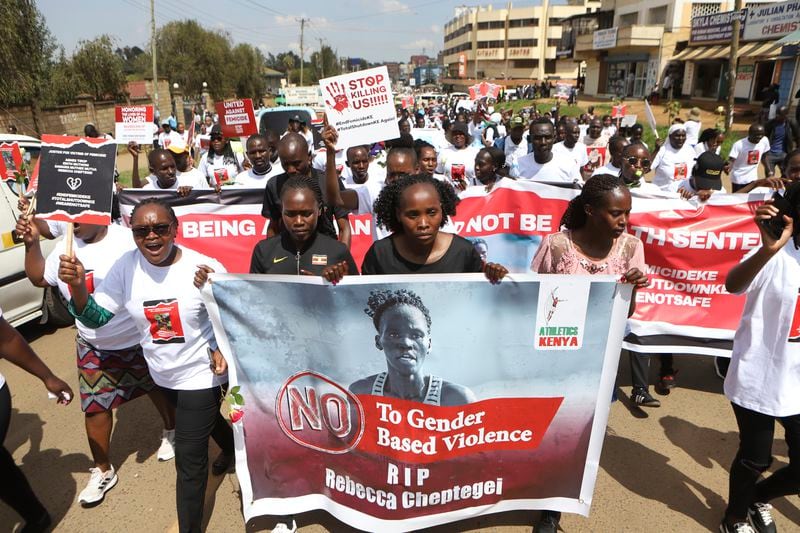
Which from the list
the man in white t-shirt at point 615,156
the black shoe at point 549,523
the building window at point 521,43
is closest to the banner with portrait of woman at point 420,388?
the black shoe at point 549,523

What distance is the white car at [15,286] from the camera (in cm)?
504

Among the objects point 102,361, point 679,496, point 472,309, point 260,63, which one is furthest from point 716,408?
point 260,63

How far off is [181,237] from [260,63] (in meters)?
52.9

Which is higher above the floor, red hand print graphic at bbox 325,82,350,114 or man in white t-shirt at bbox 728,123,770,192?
red hand print graphic at bbox 325,82,350,114

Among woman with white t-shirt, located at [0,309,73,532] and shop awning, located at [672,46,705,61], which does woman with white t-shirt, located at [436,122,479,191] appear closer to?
woman with white t-shirt, located at [0,309,73,532]

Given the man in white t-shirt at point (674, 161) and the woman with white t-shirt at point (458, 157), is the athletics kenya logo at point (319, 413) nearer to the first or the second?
the woman with white t-shirt at point (458, 157)

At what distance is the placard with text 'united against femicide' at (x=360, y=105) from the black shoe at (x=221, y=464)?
8.60 ft

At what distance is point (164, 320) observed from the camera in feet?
8.53

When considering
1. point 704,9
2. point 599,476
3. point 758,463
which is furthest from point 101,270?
point 704,9

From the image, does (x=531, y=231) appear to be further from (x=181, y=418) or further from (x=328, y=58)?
(x=328, y=58)

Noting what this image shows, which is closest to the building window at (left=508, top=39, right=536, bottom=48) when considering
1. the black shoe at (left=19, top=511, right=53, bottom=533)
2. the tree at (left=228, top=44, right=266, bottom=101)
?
the tree at (left=228, top=44, right=266, bottom=101)

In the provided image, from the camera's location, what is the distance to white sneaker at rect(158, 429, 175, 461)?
11.8 ft

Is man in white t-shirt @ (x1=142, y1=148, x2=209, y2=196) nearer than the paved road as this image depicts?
No

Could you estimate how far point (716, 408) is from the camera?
407cm
